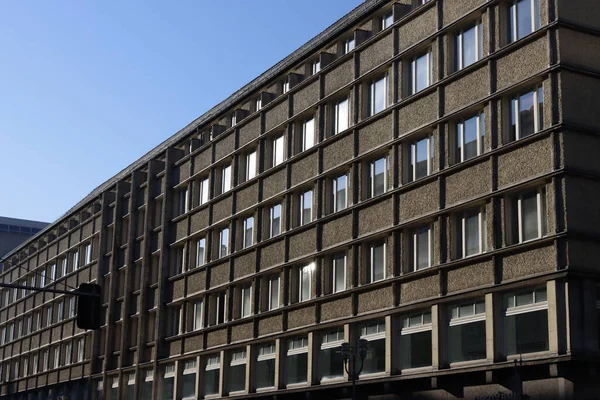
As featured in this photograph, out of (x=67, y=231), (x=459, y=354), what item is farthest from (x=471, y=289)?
(x=67, y=231)

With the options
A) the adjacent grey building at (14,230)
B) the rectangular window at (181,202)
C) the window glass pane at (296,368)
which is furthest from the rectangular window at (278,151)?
the adjacent grey building at (14,230)

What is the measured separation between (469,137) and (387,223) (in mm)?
4871

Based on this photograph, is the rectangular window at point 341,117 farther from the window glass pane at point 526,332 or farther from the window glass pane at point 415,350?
the window glass pane at point 526,332

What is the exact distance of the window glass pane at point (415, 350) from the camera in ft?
112

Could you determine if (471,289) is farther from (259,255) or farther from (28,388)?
(28,388)

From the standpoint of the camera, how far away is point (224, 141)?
51.3 m

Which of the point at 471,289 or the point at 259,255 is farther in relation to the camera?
the point at 259,255

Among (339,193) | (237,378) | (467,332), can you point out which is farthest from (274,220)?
(467,332)

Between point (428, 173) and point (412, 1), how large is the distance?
22.4 ft

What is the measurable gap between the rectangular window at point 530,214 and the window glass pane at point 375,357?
7552 mm

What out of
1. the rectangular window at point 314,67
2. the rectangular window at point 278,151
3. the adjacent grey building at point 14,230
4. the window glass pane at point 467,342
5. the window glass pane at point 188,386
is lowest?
the window glass pane at point 188,386

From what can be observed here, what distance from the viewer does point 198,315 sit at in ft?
168

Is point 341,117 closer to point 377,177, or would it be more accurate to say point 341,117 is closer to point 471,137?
point 377,177

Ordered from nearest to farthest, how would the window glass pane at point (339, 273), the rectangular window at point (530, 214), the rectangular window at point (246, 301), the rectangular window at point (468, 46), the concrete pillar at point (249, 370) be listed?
1. the rectangular window at point (530, 214)
2. the rectangular window at point (468, 46)
3. the window glass pane at point (339, 273)
4. the concrete pillar at point (249, 370)
5. the rectangular window at point (246, 301)
